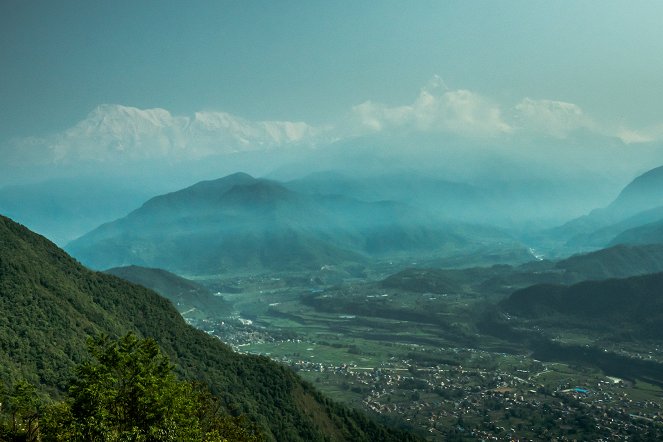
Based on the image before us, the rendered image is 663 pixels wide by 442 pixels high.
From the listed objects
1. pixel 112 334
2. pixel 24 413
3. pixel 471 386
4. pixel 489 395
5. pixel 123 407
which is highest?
pixel 112 334

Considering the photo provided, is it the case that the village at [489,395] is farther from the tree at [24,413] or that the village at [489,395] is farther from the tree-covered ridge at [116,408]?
the tree at [24,413]

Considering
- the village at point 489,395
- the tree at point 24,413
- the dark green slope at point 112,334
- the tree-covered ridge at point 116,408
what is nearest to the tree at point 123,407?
the tree-covered ridge at point 116,408

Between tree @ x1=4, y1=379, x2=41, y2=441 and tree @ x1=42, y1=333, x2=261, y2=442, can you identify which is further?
tree @ x1=4, y1=379, x2=41, y2=441

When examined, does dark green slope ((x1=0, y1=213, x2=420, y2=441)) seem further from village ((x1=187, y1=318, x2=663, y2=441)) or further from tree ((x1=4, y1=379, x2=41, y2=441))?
tree ((x1=4, y1=379, x2=41, y2=441))

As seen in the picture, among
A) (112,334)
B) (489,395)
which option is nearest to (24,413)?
(112,334)

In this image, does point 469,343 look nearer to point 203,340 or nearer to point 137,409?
point 203,340

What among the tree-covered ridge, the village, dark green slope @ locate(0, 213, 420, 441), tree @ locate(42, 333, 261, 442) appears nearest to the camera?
tree @ locate(42, 333, 261, 442)

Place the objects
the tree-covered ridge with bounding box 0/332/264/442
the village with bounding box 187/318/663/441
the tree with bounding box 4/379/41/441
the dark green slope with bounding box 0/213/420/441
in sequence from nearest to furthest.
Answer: the tree-covered ridge with bounding box 0/332/264/442, the tree with bounding box 4/379/41/441, the dark green slope with bounding box 0/213/420/441, the village with bounding box 187/318/663/441

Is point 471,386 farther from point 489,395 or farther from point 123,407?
point 123,407

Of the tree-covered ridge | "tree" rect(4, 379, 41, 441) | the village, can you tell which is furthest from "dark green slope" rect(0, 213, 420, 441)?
the tree-covered ridge

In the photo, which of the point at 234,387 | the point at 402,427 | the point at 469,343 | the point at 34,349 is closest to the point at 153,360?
the point at 34,349
